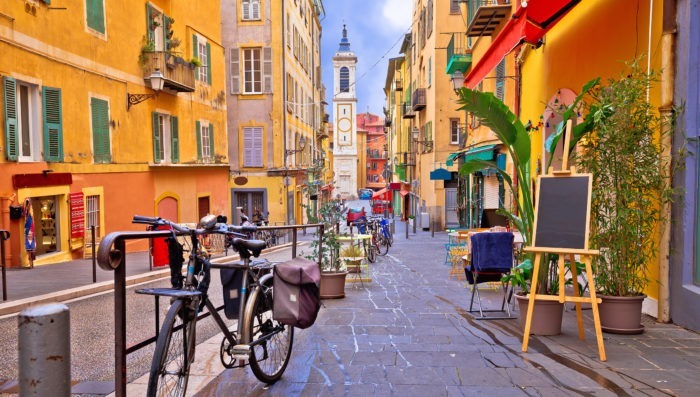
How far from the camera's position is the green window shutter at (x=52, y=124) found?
1290 cm

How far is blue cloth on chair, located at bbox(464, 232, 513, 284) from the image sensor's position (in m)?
6.84

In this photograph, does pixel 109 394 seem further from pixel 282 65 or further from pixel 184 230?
pixel 282 65

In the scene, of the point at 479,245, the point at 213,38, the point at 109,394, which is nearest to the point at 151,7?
the point at 213,38

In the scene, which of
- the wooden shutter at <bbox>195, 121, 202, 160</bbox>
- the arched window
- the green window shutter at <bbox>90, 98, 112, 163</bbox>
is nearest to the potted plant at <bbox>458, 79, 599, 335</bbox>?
the green window shutter at <bbox>90, 98, 112, 163</bbox>

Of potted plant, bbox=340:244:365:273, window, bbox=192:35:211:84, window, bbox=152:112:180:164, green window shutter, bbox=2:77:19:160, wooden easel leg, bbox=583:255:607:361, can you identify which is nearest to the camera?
wooden easel leg, bbox=583:255:607:361

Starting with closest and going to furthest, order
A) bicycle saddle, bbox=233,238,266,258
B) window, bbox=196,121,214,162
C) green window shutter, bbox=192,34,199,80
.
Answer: bicycle saddle, bbox=233,238,266,258 < green window shutter, bbox=192,34,199,80 < window, bbox=196,121,214,162

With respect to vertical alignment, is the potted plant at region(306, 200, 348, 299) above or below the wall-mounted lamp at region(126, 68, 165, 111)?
below

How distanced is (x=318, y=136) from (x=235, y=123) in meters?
15.5

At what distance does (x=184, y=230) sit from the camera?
3.48 meters

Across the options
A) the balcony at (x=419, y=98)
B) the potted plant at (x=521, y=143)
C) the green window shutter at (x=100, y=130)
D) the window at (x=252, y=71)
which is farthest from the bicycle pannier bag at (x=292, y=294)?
the balcony at (x=419, y=98)

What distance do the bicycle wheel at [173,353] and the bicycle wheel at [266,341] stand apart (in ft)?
1.67

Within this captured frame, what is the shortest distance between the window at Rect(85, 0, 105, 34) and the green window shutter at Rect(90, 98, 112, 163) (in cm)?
186

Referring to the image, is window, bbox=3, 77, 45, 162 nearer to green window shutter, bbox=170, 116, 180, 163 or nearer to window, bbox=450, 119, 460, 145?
green window shutter, bbox=170, 116, 180, 163

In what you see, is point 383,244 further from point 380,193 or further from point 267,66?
point 380,193
